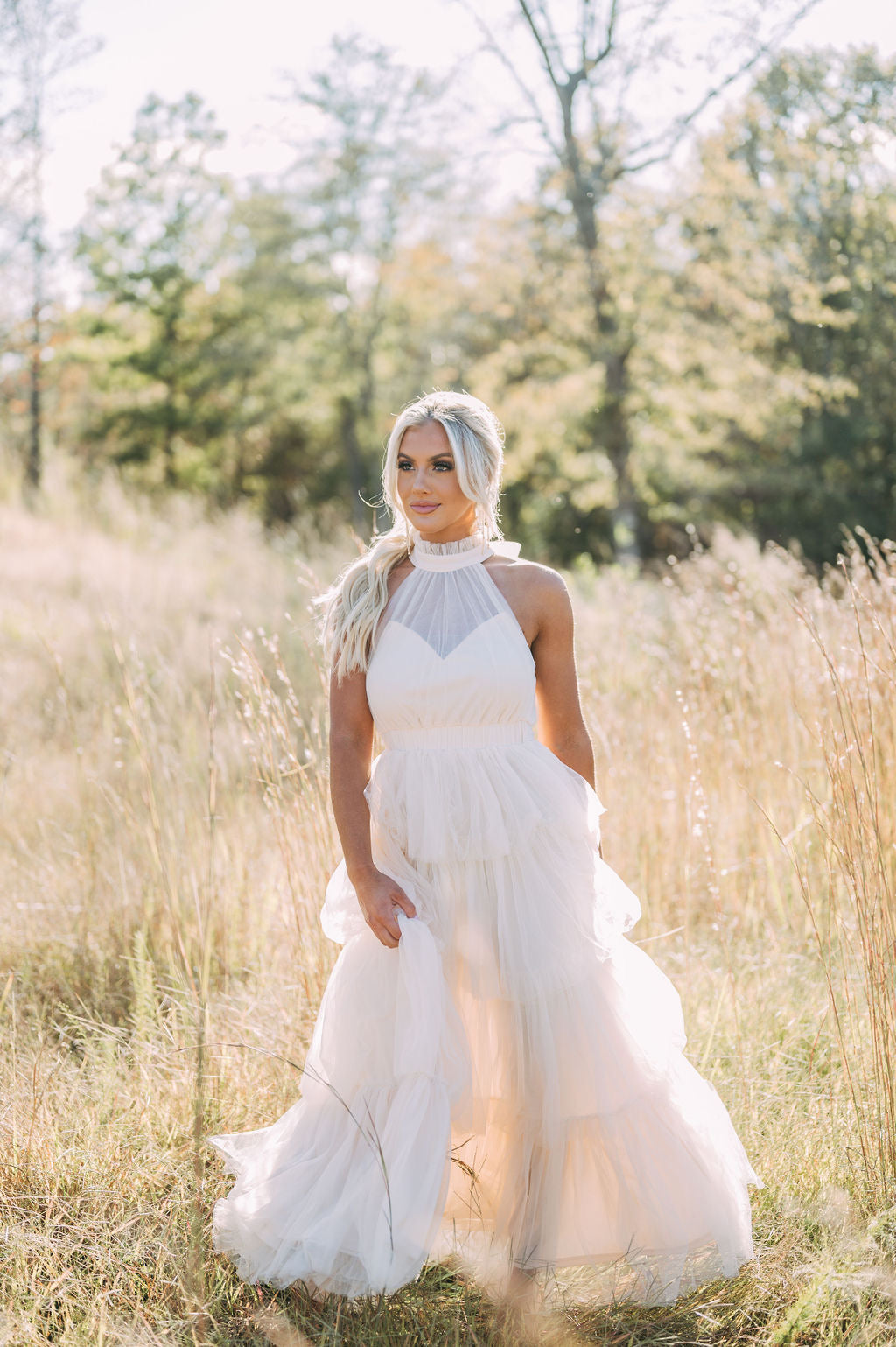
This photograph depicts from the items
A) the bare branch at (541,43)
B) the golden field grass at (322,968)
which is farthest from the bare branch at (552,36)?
the golden field grass at (322,968)

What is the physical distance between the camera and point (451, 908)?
7.22 feet

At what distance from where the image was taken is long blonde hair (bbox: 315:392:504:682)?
228 cm

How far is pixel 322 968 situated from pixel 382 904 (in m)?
1.08

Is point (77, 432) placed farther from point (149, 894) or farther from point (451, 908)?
point (451, 908)

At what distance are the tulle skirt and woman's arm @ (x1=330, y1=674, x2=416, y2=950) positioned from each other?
0.05 m

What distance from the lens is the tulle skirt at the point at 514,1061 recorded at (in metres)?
2.10

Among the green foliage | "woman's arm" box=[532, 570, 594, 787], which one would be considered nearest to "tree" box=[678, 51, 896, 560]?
the green foliage

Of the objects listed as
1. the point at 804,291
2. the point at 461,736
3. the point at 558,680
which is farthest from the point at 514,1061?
the point at 804,291

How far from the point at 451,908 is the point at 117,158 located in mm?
15442

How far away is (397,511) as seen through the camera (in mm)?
2459

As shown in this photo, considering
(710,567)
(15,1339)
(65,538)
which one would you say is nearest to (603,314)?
(710,567)

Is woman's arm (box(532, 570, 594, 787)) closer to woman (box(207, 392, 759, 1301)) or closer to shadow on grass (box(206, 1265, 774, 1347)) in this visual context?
woman (box(207, 392, 759, 1301))

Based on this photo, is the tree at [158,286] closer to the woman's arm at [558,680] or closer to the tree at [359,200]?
the tree at [359,200]

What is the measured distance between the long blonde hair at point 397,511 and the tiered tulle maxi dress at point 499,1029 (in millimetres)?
66
